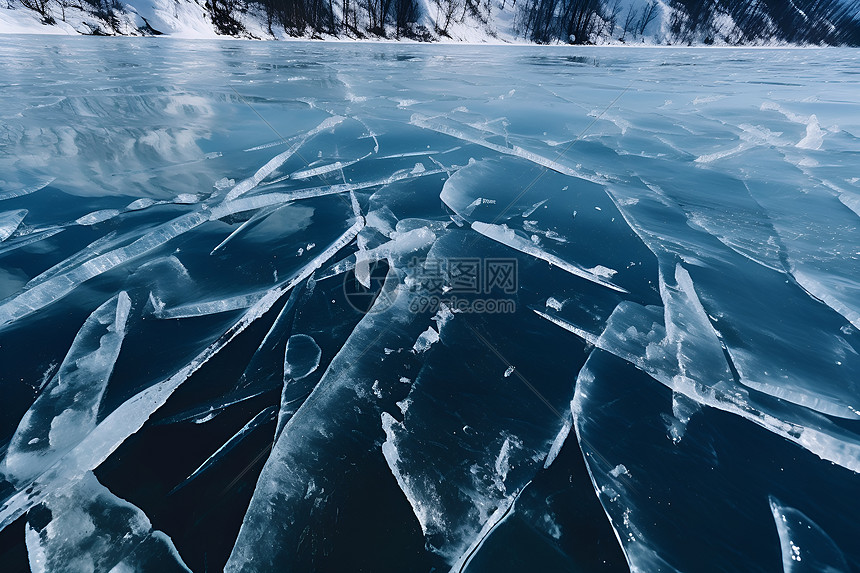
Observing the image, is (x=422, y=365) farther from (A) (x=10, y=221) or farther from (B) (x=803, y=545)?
(A) (x=10, y=221)

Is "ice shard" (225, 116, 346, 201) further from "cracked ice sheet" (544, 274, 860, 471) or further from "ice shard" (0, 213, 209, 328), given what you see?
"cracked ice sheet" (544, 274, 860, 471)

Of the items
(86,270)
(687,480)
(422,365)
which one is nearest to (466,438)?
(422,365)

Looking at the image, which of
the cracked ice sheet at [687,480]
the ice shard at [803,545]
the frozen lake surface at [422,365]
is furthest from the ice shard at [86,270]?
the ice shard at [803,545]

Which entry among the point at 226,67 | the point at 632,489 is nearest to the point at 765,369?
the point at 632,489

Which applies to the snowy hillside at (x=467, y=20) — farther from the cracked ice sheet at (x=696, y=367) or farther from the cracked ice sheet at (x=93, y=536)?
the cracked ice sheet at (x=696, y=367)

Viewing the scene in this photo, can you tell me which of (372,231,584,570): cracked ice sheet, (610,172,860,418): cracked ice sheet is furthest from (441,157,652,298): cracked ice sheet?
(372,231,584,570): cracked ice sheet
